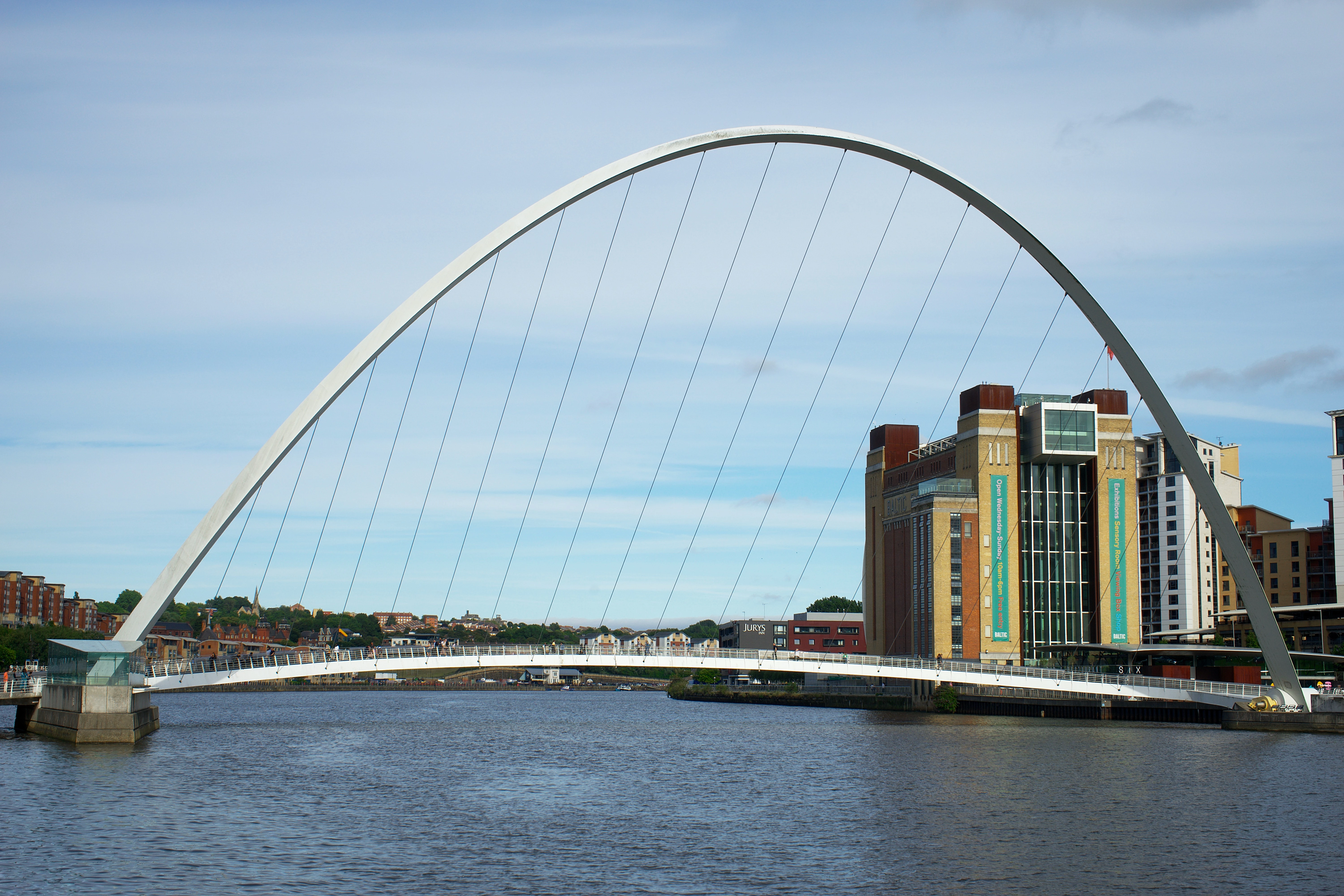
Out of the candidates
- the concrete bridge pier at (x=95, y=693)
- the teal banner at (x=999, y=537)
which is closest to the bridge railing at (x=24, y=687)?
the concrete bridge pier at (x=95, y=693)

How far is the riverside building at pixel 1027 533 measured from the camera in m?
98.9

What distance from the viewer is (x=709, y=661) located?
55.3 metres

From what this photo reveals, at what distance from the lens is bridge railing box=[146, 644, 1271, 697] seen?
164 feet

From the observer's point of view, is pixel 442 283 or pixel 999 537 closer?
pixel 442 283

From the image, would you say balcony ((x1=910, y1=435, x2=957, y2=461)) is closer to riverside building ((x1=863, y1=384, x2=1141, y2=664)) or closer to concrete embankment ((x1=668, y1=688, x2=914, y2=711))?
riverside building ((x1=863, y1=384, x2=1141, y2=664))

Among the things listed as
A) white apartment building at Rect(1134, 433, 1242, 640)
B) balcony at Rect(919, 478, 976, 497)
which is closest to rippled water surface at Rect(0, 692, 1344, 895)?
balcony at Rect(919, 478, 976, 497)

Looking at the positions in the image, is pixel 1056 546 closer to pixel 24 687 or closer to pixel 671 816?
pixel 24 687

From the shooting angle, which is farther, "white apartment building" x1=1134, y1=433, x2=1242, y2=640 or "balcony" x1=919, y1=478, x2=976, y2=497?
"white apartment building" x1=1134, y1=433, x2=1242, y2=640

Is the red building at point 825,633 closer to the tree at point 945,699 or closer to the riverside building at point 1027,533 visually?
the riverside building at point 1027,533

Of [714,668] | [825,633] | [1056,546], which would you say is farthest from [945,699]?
[825,633]

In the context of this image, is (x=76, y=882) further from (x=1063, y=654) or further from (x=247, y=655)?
(x=1063, y=654)

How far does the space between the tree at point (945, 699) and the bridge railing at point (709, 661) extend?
1328cm

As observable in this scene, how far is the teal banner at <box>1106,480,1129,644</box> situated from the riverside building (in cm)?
9

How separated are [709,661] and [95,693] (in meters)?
25.3
